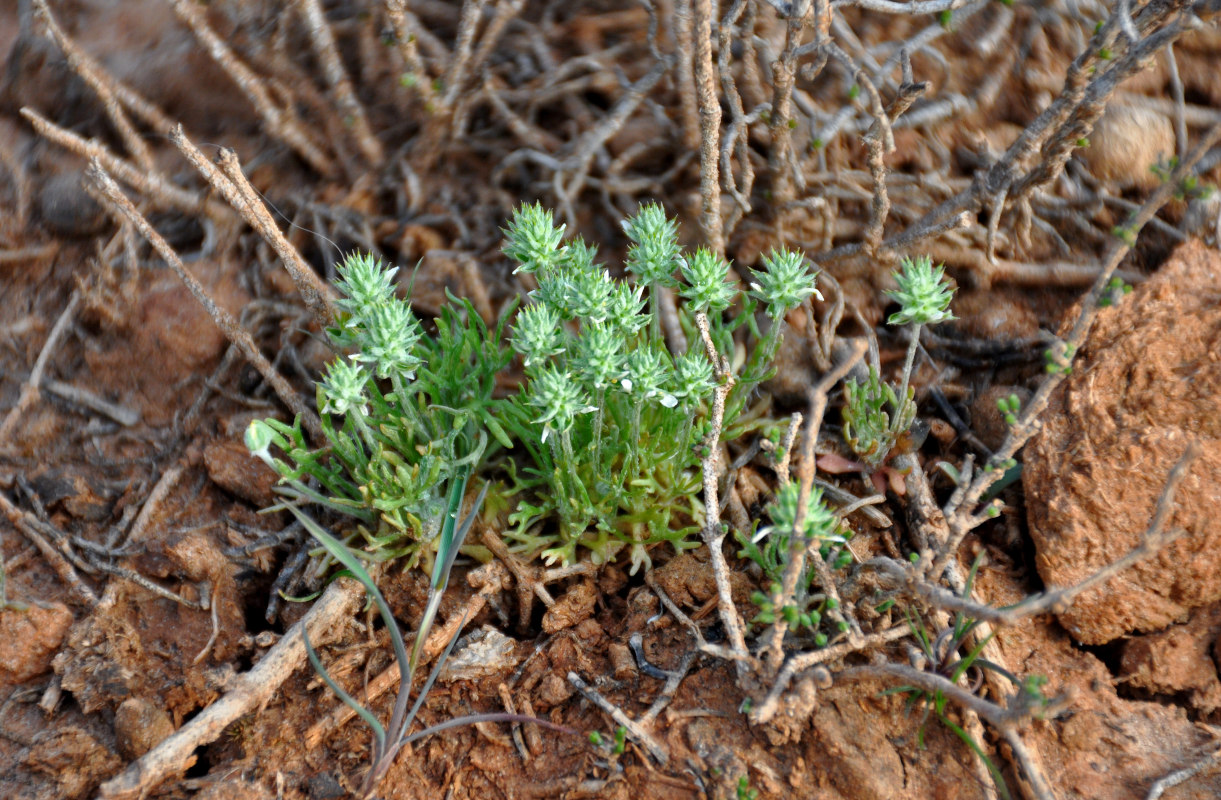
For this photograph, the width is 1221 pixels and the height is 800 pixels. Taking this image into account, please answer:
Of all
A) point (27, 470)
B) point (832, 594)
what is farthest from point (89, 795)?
point (832, 594)

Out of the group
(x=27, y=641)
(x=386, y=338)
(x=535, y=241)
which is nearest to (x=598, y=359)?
(x=535, y=241)

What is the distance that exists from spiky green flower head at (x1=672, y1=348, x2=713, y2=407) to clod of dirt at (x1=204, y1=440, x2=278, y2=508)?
156cm

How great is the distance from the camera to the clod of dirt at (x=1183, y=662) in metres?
2.46

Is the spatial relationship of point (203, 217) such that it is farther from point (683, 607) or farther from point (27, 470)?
point (683, 607)

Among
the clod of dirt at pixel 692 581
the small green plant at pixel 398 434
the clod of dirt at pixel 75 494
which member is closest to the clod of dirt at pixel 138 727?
the small green plant at pixel 398 434

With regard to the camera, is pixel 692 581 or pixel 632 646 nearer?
pixel 632 646

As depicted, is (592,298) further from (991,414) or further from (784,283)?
(991,414)

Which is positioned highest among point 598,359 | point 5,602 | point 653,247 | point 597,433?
point 653,247

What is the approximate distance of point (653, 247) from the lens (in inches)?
96.1

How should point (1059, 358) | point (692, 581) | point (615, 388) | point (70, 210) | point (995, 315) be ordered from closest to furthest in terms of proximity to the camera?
point (1059, 358) < point (615, 388) < point (692, 581) < point (995, 315) < point (70, 210)

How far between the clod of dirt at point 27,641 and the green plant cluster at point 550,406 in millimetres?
842

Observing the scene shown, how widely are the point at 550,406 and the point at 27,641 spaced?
6.05 ft

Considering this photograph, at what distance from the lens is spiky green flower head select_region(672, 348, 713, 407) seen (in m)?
2.37

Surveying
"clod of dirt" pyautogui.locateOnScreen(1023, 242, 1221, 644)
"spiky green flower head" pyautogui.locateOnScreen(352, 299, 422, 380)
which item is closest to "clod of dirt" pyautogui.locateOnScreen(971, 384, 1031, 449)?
"clod of dirt" pyautogui.locateOnScreen(1023, 242, 1221, 644)
